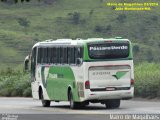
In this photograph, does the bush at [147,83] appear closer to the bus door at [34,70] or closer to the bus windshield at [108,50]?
the bus door at [34,70]

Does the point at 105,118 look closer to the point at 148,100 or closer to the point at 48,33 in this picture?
the point at 148,100

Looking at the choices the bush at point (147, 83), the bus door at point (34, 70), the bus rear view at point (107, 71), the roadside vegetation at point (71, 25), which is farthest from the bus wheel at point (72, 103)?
the roadside vegetation at point (71, 25)

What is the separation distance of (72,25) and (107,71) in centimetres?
9776

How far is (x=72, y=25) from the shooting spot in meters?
130

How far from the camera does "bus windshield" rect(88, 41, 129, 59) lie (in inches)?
1266

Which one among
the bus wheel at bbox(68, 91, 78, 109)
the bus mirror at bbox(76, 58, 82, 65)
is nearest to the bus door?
the bus wheel at bbox(68, 91, 78, 109)

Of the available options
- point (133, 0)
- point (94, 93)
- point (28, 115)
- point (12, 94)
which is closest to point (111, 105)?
point (94, 93)

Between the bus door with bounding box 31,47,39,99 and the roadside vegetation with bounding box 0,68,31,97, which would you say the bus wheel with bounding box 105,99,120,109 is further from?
the roadside vegetation with bounding box 0,68,31,97

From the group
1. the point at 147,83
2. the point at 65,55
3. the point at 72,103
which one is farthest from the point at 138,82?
the point at 72,103

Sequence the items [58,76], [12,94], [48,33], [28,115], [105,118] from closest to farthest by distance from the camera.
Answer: [105,118] < [28,115] < [58,76] < [12,94] < [48,33]

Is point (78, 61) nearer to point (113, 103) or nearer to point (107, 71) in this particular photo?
point (107, 71)

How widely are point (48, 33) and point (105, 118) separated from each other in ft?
333

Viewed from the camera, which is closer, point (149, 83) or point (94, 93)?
point (94, 93)

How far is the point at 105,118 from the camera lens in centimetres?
2564
